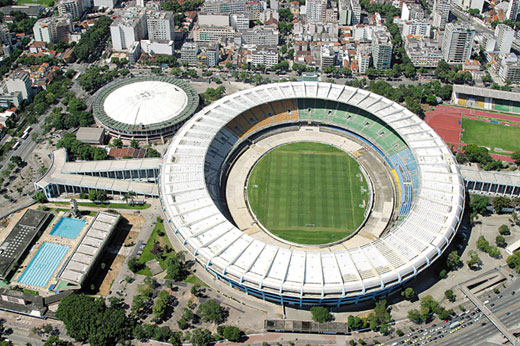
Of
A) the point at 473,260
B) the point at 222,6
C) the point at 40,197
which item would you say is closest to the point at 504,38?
the point at 222,6

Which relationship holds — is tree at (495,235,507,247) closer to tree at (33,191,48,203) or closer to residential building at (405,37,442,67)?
residential building at (405,37,442,67)

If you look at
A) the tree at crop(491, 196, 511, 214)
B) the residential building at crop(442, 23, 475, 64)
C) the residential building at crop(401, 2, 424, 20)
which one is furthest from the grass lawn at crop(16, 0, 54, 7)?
the tree at crop(491, 196, 511, 214)

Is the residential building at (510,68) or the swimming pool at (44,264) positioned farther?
the residential building at (510,68)

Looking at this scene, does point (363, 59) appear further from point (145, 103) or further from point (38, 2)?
point (38, 2)

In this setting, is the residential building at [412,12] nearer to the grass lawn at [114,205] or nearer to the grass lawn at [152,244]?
the grass lawn at [114,205]

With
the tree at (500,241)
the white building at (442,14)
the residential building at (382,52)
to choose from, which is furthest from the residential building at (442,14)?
the tree at (500,241)

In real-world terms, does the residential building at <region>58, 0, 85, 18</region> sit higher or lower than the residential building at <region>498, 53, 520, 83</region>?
higher
